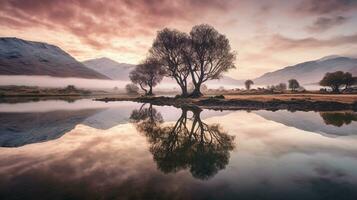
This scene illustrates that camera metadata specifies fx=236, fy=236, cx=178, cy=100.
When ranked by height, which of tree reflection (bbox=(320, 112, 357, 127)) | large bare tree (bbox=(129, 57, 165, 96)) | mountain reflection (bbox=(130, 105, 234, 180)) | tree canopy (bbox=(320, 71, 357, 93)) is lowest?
tree reflection (bbox=(320, 112, 357, 127))

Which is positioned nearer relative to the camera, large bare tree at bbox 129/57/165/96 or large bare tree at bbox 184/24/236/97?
large bare tree at bbox 184/24/236/97

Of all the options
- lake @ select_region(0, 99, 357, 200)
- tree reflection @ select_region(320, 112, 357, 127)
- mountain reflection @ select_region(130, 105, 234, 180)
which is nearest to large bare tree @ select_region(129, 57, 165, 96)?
tree reflection @ select_region(320, 112, 357, 127)

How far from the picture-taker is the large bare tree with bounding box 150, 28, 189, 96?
64.6 metres

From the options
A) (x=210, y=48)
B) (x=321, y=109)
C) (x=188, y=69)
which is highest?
(x=210, y=48)

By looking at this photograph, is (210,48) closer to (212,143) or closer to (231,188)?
(212,143)

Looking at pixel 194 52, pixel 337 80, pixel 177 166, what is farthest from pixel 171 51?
pixel 337 80

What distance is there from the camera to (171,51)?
66.0 meters

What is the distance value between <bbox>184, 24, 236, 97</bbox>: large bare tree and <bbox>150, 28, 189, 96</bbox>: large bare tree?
1.95 metres

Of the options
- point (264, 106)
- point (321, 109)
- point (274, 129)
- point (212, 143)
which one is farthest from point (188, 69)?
point (212, 143)

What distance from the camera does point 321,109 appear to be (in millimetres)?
40125

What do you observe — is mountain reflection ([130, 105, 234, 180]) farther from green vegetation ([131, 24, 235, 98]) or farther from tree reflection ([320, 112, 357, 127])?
green vegetation ([131, 24, 235, 98])

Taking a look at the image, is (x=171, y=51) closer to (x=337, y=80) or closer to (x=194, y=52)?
(x=194, y=52)

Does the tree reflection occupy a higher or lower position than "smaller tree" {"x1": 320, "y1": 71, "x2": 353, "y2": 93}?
lower

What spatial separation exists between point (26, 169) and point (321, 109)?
1696 inches
